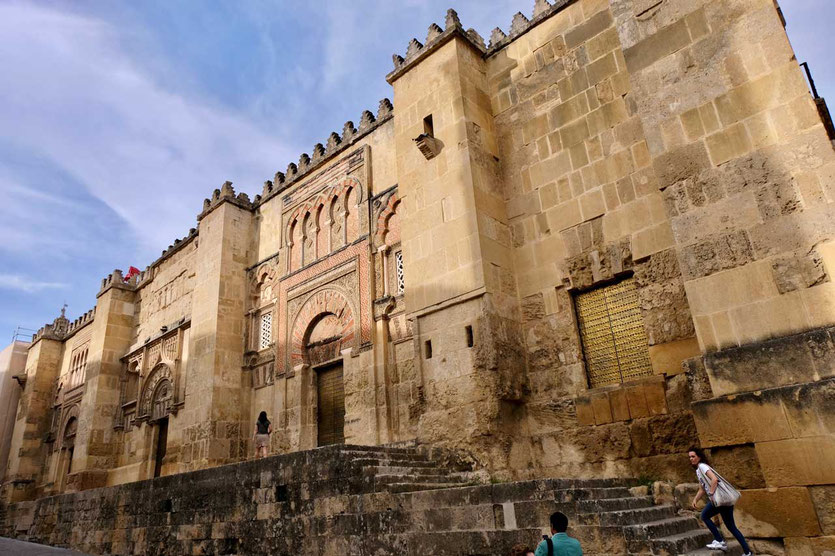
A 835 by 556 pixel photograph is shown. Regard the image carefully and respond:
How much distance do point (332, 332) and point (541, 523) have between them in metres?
6.75

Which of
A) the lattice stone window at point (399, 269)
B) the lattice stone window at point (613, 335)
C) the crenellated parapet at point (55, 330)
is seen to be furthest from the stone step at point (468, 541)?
the crenellated parapet at point (55, 330)

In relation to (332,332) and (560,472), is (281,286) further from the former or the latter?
(560,472)

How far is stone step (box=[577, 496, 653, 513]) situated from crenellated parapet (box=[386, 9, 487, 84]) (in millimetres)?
6794

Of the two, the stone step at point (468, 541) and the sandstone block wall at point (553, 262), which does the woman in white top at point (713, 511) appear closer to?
the sandstone block wall at point (553, 262)

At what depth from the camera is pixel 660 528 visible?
170 inches

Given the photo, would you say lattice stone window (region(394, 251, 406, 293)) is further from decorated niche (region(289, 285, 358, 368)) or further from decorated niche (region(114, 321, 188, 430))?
decorated niche (region(114, 321, 188, 430))

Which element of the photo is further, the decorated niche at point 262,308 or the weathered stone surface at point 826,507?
the decorated niche at point 262,308

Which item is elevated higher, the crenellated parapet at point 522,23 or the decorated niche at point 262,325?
the crenellated parapet at point 522,23

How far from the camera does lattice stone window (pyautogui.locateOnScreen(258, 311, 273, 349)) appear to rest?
39.8 feet

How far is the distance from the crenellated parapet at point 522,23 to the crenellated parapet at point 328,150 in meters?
2.46

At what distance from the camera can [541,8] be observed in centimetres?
846

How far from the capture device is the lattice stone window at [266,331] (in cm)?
1213

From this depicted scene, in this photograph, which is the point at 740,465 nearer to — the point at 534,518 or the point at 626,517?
the point at 626,517

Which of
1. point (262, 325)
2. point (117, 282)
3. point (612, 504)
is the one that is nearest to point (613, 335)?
point (612, 504)
